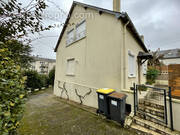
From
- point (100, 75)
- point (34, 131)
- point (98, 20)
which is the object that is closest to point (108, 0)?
point (98, 20)

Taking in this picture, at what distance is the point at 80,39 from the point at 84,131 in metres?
6.30

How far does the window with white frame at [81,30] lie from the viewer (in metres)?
6.83

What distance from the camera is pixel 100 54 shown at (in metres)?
5.28

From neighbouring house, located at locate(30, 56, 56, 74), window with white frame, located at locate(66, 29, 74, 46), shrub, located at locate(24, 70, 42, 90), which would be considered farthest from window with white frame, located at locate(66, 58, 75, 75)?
neighbouring house, located at locate(30, 56, 56, 74)

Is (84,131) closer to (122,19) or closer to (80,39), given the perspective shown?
(122,19)

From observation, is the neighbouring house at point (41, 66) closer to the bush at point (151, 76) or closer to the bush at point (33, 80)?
the bush at point (33, 80)

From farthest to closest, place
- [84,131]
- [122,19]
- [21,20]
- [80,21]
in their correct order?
[80,21] → [122,19] → [84,131] → [21,20]

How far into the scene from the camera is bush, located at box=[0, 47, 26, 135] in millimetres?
1326

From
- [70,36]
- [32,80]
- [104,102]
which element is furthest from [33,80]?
[104,102]

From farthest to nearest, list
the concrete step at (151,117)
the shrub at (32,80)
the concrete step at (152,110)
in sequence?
1. the shrub at (32,80)
2. the concrete step at (152,110)
3. the concrete step at (151,117)

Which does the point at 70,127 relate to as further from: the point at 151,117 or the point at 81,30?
the point at 81,30

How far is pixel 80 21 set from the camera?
7.37 metres

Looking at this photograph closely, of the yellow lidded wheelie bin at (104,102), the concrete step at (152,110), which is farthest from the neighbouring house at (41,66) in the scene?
the concrete step at (152,110)

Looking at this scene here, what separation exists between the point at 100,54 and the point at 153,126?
423cm
